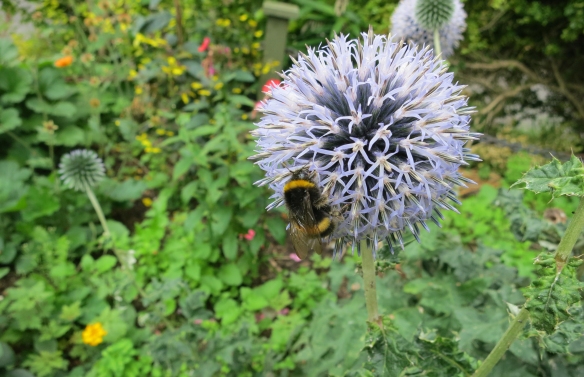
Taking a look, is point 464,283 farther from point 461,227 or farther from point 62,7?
point 62,7

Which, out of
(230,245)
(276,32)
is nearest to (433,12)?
(230,245)

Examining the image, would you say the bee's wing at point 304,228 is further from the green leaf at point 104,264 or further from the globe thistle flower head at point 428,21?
the green leaf at point 104,264

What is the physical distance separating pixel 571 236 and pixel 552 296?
0.13m

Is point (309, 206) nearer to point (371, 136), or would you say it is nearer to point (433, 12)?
point (371, 136)

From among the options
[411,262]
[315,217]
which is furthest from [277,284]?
[315,217]

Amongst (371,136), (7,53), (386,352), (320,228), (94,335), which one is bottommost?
(94,335)

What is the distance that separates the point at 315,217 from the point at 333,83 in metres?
0.35

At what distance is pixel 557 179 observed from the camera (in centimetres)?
82

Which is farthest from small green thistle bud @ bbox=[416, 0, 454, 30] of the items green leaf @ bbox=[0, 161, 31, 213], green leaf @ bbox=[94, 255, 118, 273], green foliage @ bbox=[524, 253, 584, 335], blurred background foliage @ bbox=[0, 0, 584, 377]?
green leaf @ bbox=[0, 161, 31, 213]

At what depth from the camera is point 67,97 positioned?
3400 millimetres

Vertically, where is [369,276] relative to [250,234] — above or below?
above

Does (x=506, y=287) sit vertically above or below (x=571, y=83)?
below

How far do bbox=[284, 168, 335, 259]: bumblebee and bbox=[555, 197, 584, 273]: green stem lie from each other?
480 mm

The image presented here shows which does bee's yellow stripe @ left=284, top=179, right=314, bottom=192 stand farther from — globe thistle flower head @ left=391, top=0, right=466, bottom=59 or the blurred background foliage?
globe thistle flower head @ left=391, top=0, right=466, bottom=59
